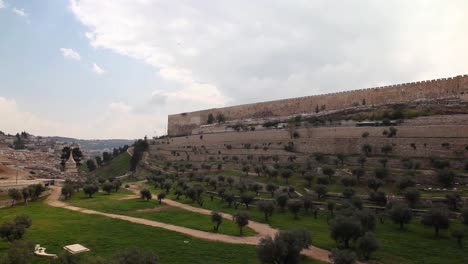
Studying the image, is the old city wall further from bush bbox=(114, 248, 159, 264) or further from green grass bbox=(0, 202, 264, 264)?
bush bbox=(114, 248, 159, 264)

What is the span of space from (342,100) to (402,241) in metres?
36.5

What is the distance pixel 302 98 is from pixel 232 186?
2998 centimetres

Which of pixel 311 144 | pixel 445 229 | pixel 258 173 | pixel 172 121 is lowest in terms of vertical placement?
pixel 445 229

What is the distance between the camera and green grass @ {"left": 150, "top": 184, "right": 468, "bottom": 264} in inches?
546

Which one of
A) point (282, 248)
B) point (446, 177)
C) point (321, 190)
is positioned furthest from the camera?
point (321, 190)

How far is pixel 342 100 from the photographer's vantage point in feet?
165

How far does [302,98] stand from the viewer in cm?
5584

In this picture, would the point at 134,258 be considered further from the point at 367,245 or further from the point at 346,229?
the point at 346,229

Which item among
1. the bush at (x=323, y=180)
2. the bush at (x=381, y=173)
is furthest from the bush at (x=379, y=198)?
the bush at (x=323, y=180)

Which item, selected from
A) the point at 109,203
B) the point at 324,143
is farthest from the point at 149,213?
the point at 324,143

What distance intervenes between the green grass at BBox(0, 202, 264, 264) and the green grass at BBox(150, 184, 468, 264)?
13.8 feet

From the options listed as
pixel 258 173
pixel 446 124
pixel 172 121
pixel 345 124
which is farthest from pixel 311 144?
pixel 172 121

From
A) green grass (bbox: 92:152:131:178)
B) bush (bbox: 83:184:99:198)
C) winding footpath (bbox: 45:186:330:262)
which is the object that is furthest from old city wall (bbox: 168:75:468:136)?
bush (bbox: 83:184:99:198)

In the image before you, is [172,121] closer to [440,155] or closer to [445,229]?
[440,155]
